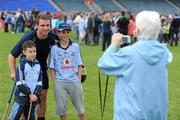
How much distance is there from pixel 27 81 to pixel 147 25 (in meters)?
2.72

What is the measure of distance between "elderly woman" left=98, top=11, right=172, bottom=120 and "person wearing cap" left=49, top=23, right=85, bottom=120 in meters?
2.61

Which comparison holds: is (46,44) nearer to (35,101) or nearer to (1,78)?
(35,101)

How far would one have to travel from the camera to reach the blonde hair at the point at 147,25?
4.06 m

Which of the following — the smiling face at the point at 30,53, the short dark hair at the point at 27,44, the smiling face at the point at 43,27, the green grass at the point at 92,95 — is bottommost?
the green grass at the point at 92,95

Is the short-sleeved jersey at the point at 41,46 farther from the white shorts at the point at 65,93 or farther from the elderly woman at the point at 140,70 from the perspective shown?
the elderly woman at the point at 140,70

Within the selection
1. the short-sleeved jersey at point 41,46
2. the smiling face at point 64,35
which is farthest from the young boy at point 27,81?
the smiling face at point 64,35

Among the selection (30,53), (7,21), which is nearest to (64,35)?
(30,53)

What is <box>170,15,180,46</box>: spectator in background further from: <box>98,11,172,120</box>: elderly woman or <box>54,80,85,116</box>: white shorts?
<box>98,11,172,120</box>: elderly woman

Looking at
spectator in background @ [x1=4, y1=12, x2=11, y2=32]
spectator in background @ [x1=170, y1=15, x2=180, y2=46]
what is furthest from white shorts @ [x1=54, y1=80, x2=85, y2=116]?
spectator in background @ [x1=4, y1=12, x2=11, y2=32]

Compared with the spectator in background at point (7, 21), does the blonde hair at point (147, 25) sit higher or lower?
higher

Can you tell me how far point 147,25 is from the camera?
13.3 feet

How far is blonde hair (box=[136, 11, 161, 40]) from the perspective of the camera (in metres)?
4.06

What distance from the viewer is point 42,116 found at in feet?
24.3

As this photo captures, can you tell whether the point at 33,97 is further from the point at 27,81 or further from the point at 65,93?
the point at 65,93
